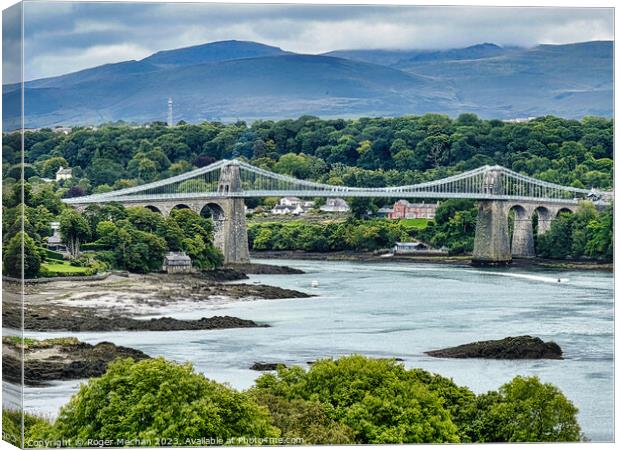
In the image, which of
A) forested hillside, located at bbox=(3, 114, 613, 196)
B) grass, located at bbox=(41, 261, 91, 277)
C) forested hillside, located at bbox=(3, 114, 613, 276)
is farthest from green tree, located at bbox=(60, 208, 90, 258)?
forested hillside, located at bbox=(3, 114, 613, 196)

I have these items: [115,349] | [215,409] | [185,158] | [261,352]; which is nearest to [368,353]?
[261,352]

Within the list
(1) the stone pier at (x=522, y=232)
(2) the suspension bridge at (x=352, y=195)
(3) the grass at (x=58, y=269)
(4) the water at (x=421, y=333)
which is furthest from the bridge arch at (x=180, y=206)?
(1) the stone pier at (x=522, y=232)

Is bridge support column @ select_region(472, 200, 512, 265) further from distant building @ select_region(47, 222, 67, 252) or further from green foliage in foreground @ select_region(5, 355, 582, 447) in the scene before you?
green foliage in foreground @ select_region(5, 355, 582, 447)

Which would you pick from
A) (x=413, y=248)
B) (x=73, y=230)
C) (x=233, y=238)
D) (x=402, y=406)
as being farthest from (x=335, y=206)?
(x=402, y=406)

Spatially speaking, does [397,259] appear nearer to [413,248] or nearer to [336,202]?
[413,248]

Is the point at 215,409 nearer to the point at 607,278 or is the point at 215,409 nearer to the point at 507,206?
the point at 607,278

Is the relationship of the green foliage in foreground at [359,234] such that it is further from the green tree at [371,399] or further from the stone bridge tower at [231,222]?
the green tree at [371,399]
